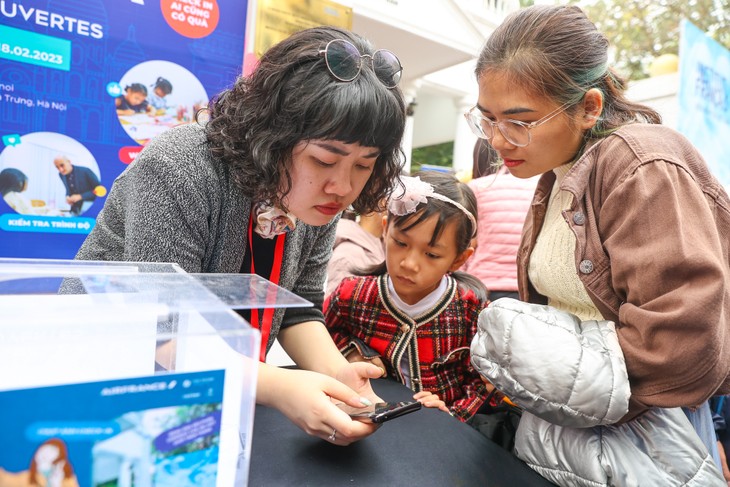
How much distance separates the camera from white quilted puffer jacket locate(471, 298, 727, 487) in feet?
2.35

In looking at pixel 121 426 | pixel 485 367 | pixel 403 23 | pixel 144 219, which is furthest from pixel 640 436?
pixel 403 23

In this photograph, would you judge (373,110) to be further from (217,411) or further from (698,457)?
(698,457)

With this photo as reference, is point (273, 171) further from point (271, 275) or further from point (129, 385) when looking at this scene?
point (129, 385)

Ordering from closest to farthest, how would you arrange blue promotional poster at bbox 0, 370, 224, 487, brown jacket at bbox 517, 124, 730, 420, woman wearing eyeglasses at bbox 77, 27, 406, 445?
blue promotional poster at bbox 0, 370, 224, 487
brown jacket at bbox 517, 124, 730, 420
woman wearing eyeglasses at bbox 77, 27, 406, 445

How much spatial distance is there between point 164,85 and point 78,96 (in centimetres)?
28

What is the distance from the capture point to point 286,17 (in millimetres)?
1991

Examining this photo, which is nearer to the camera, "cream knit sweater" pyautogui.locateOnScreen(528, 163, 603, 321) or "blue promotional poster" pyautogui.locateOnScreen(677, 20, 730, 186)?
"cream knit sweater" pyautogui.locateOnScreen(528, 163, 603, 321)

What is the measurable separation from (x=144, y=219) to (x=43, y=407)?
573 millimetres

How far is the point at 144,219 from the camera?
89 cm

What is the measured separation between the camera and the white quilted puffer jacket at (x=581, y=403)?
0.72 meters

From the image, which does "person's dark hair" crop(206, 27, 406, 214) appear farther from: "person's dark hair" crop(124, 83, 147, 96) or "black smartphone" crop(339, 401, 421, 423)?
"person's dark hair" crop(124, 83, 147, 96)

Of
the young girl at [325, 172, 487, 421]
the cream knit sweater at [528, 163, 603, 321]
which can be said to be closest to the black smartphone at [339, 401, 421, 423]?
the cream knit sweater at [528, 163, 603, 321]

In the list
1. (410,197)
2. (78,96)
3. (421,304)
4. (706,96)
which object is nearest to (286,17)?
(78,96)

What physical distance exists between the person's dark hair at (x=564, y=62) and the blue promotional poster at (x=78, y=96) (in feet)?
3.89
